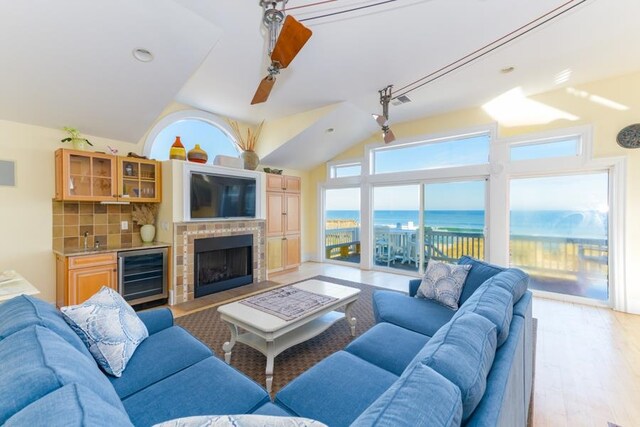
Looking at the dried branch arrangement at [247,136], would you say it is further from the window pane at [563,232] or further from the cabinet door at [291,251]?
the window pane at [563,232]

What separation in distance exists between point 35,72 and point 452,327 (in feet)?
13.7

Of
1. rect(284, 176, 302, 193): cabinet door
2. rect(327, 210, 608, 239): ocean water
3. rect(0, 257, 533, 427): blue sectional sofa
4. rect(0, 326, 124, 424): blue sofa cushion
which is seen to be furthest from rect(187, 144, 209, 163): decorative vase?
rect(327, 210, 608, 239): ocean water

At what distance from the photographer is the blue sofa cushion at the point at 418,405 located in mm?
653

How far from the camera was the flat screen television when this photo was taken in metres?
3.97

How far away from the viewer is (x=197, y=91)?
3.94 meters

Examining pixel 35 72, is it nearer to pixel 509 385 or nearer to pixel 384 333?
pixel 384 333

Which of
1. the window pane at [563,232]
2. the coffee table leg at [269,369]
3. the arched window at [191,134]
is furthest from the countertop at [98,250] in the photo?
the window pane at [563,232]

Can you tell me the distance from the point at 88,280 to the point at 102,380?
2.86 meters

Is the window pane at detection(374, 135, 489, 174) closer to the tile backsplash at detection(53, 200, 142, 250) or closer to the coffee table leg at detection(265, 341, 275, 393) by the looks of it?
the coffee table leg at detection(265, 341, 275, 393)

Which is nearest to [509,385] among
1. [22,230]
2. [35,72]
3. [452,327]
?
[452,327]

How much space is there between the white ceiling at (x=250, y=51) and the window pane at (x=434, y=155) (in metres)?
0.89

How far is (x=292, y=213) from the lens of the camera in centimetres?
591

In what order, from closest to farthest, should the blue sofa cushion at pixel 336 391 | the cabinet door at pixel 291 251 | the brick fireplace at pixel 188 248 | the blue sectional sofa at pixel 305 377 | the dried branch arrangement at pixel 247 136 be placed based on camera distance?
the blue sectional sofa at pixel 305 377, the blue sofa cushion at pixel 336 391, the brick fireplace at pixel 188 248, the dried branch arrangement at pixel 247 136, the cabinet door at pixel 291 251

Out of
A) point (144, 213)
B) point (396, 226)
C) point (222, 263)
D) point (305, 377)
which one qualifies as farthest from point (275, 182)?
point (305, 377)
